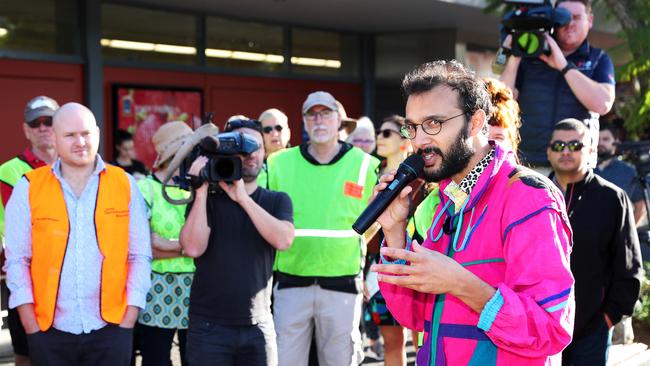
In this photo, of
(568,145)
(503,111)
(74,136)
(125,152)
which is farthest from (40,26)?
(503,111)

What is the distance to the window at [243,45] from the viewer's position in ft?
39.2

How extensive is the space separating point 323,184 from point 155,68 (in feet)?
21.3

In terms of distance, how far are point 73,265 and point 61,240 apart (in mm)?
148

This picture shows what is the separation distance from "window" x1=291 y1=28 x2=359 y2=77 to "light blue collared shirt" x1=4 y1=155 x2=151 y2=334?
9.19 meters

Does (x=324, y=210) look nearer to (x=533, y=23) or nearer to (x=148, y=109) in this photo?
(x=533, y=23)

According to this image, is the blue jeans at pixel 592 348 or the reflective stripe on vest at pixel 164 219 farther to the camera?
the reflective stripe on vest at pixel 164 219

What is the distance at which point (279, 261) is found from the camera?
525 centimetres

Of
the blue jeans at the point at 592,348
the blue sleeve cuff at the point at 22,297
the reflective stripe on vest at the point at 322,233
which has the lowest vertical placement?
the blue jeans at the point at 592,348

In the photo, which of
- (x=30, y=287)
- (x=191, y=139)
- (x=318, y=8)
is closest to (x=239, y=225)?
(x=191, y=139)

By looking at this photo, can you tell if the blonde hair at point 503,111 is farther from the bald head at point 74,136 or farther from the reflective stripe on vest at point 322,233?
the bald head at point 74,136

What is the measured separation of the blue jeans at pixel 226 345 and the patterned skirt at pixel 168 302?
2.24 ft

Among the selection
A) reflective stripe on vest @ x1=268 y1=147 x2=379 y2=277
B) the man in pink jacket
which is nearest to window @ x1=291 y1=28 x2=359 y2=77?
reflective stripe on vest @ x1=268 y1=147 x2=379 y2=277

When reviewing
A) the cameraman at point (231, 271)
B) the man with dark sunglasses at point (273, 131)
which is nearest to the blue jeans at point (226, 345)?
the cameraman at point (231, 271)

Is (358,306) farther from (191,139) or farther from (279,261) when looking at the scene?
(191,139)
